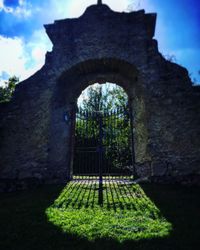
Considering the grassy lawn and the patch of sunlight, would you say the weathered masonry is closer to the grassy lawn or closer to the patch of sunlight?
the grassy lawn

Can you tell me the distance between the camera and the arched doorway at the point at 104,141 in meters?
7.32

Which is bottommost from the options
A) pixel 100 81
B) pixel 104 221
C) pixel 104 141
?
pixel 104 221

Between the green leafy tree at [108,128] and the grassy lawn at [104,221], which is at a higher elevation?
the green leafy tree at [108,128]

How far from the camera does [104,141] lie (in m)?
11.1

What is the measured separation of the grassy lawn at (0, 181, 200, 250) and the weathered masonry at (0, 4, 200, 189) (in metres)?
1.41

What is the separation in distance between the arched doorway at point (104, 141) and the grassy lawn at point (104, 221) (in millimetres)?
1717

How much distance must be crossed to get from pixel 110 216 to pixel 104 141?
7.82 m

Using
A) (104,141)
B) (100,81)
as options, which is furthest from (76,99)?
(104,141)

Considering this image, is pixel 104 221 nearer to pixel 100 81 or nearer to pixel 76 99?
pixel 76 99

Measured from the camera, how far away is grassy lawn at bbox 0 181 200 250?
2326 millimetres

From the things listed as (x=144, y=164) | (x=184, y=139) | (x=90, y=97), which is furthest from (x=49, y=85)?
(x=90, y=97)

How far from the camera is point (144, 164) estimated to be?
20.6ft

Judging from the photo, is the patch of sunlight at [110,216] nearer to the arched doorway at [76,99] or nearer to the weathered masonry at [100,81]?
the weathered masonry at [100,81]

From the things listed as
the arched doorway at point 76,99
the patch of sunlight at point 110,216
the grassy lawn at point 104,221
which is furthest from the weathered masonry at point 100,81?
the patch of sunlight at point 110,216
